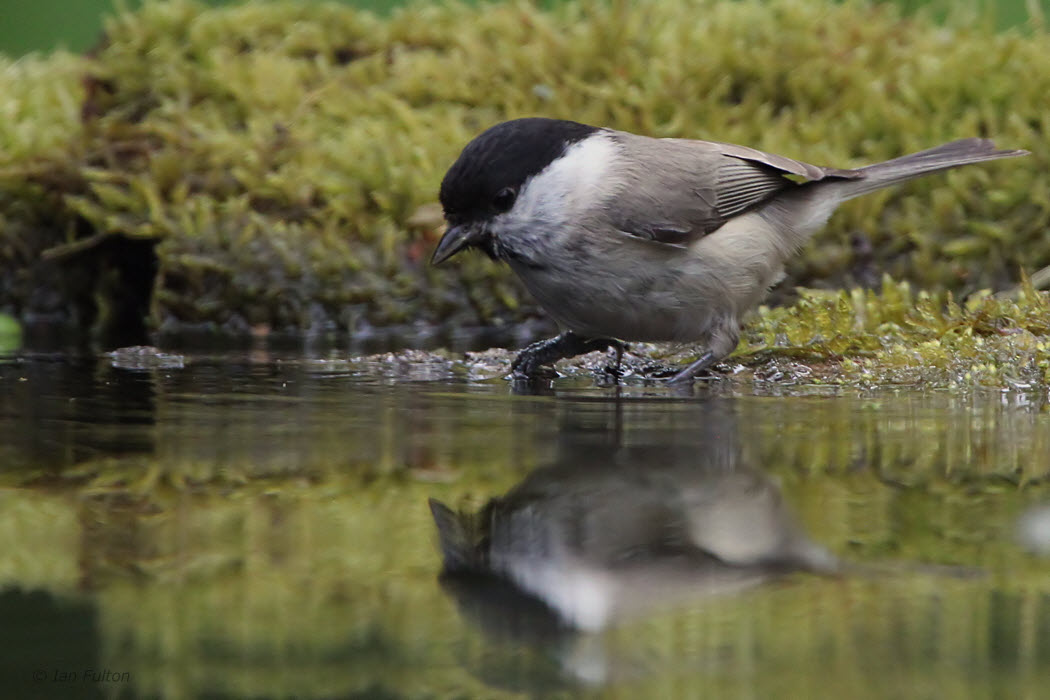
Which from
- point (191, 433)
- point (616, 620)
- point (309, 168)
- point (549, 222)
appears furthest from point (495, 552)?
point (309, 168)

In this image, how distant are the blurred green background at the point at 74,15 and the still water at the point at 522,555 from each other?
502 cm

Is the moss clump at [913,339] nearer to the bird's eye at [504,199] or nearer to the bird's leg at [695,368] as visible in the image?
the bird's leg at [695,368]

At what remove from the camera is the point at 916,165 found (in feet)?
15.2

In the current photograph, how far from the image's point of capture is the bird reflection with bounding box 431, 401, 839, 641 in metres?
1.43

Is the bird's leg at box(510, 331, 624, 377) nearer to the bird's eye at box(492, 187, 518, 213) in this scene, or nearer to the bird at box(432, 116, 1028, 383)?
the bird at box(432, 116, 1028, 383)

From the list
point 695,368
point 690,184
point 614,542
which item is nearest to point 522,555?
point 614,542

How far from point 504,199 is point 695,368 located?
A: 0.90 metres

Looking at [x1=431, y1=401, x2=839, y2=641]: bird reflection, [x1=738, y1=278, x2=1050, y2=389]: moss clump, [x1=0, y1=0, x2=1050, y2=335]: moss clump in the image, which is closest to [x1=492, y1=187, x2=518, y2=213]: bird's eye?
[x1=738, y1=278, x2=1050, y2=389]: moss clump

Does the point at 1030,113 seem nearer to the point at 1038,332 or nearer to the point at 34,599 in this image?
the point at 1038,332

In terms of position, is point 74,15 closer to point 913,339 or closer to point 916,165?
point 916,165

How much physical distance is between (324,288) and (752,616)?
15.9 feet

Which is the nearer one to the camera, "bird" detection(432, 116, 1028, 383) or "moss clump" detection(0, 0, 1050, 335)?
"bird" detection(432, 116, 1028, 383)

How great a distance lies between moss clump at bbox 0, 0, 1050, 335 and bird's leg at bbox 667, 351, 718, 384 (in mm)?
1894

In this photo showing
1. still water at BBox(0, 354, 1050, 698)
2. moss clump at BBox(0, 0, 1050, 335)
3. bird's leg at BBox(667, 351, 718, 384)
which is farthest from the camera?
moss clump at BBox(0, 0, 1050, 335)
